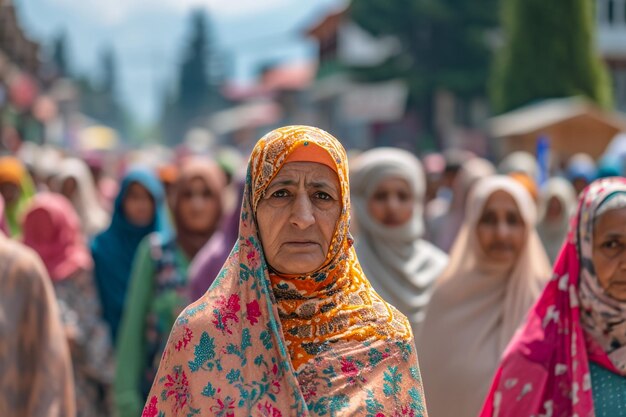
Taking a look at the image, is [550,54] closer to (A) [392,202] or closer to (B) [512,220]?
(A) [392,202]

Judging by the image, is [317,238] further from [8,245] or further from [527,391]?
[8,245]

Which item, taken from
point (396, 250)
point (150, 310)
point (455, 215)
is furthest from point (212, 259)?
point (455, 215)

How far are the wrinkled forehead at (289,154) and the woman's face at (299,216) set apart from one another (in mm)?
16

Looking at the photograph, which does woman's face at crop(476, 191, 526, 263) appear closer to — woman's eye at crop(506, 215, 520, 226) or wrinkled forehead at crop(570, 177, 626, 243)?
woman's eye at crop(506, 215, 520, 226)

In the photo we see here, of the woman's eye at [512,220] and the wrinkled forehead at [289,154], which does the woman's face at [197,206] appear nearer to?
the woman's eye at [512,220]

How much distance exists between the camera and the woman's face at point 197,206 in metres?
6.87

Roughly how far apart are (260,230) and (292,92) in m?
69.5

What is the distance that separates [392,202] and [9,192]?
165 inches

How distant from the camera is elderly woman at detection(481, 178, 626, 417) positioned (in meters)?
4.06

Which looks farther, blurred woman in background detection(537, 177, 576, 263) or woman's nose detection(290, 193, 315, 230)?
blurred woman in background detection(537, 177, 576, 263)

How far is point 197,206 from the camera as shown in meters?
6.92

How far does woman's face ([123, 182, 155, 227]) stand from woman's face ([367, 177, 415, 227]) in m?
1.53

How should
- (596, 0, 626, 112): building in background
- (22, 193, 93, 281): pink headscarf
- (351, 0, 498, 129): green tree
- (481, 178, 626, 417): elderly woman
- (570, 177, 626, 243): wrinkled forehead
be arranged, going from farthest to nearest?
(596, 0, 626, 112): building in background → (351, 0, 498, 129): green tree → (22, 193, 93, 281): pink headscarf → (570, 177, 626, 243): wrinkled forehead → (481, 178, 626, 417): elderly woman

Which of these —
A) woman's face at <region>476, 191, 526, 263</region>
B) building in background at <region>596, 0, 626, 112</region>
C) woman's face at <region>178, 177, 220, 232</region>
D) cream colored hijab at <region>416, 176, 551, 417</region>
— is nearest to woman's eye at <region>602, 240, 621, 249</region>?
cream colored hijab at <region>416, 176, 551, 417</region>
